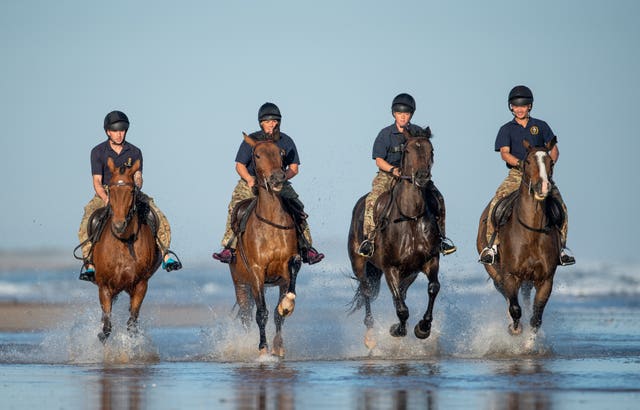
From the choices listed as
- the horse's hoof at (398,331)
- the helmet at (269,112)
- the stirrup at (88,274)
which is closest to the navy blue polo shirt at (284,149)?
the helmet at (269,112)

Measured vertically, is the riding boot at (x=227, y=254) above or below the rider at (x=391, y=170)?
below

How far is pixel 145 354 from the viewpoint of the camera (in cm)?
1972

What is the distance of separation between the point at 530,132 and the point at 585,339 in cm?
558

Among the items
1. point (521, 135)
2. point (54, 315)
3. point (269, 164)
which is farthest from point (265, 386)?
point (54, 315)

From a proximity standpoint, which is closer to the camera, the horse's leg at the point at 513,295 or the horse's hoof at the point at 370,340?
the horse's leg at the point at 513,295

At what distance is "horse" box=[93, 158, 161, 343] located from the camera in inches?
753

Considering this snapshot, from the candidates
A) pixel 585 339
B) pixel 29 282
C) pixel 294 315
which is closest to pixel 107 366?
pixel 585 339

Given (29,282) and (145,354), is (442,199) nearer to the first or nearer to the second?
(145,354)

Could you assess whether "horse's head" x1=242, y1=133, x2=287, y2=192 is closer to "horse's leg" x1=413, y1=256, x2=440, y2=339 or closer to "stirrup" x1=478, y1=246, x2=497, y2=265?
"horse's leg" x1=413, y1=256, x2=440, y2=339

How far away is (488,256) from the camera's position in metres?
20.3

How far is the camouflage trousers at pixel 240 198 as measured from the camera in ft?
65.4

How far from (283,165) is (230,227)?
1.24 metres

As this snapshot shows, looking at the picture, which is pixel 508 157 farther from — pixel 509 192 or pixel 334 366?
pixel 334 366

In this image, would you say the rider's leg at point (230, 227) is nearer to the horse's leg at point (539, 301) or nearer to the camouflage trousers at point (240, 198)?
the camouflage trousers at point (240, 198)
